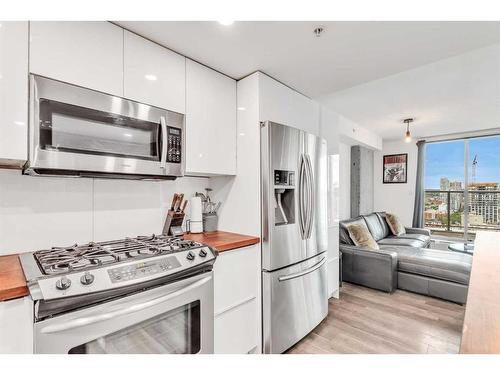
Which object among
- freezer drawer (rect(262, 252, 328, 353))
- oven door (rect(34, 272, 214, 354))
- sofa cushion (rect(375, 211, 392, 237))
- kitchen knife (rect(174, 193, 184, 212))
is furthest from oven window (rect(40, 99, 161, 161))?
sofa cushion (rect(375, 211, 392, 237))

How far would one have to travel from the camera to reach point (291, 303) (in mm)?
1989

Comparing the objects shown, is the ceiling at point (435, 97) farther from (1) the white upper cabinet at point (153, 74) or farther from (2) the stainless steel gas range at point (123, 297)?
(2) the stainless steel gas range at point (123, 297)

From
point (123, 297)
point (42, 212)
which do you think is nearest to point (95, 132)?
point (42, 212)

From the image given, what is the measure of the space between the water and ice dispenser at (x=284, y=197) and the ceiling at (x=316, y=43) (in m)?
0.84

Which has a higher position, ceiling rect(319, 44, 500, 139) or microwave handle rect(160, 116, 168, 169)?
ceiling rect(319, 44, 500, 139)

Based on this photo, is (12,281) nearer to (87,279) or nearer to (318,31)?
(87,279)

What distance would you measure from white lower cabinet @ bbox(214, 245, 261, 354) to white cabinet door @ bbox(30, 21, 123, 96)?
1265 millimetres

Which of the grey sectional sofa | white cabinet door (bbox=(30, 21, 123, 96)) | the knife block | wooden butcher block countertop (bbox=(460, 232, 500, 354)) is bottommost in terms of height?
the grey sectional sofa

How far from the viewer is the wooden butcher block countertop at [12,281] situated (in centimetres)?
90

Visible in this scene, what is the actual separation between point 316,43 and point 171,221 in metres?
1.60

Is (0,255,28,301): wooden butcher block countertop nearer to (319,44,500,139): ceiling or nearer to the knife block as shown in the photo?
the knife block

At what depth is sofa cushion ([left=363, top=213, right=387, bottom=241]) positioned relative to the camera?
14.4 feet

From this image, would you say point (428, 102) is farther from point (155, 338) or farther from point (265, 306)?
point (155, 338)
